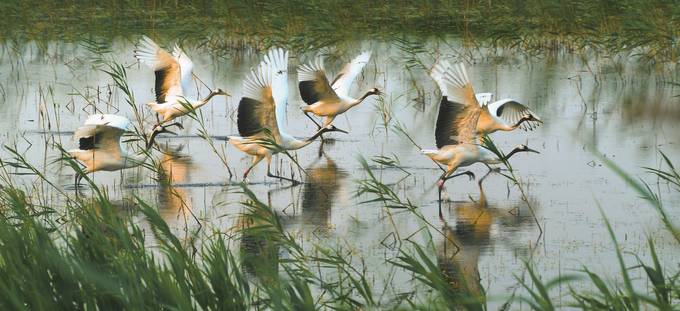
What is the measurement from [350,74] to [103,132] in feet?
14.5

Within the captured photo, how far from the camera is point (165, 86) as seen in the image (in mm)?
12969

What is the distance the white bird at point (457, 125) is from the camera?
9.77m

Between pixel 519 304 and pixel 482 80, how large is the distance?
10.2 meters

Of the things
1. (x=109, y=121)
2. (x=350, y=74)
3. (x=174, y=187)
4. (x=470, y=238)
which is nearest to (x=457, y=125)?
(x=470, y=238)

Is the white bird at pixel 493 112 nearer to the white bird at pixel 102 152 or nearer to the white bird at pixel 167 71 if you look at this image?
the white bird at pixel 102 152

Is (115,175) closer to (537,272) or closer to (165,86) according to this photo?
(165,86)

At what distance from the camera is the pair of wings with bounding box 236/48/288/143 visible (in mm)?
10297

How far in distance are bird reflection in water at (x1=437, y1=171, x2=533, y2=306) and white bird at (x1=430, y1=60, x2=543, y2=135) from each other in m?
0.58

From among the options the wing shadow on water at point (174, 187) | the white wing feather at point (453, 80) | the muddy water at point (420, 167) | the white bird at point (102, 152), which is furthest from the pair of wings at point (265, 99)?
the white wing feather at point (453, 80)

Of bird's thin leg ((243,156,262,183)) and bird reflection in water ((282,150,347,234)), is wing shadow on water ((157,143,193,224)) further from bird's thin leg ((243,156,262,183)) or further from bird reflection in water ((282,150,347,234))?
bird reflection in water ((282,150,347,234))

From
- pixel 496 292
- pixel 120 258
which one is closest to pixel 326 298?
pixel 496 292

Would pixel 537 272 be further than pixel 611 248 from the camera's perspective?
No

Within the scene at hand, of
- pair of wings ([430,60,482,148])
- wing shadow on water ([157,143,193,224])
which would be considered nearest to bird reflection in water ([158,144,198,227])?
wing shadow on water ([157,143,193,224])

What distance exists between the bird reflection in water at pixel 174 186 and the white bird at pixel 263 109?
550mm
